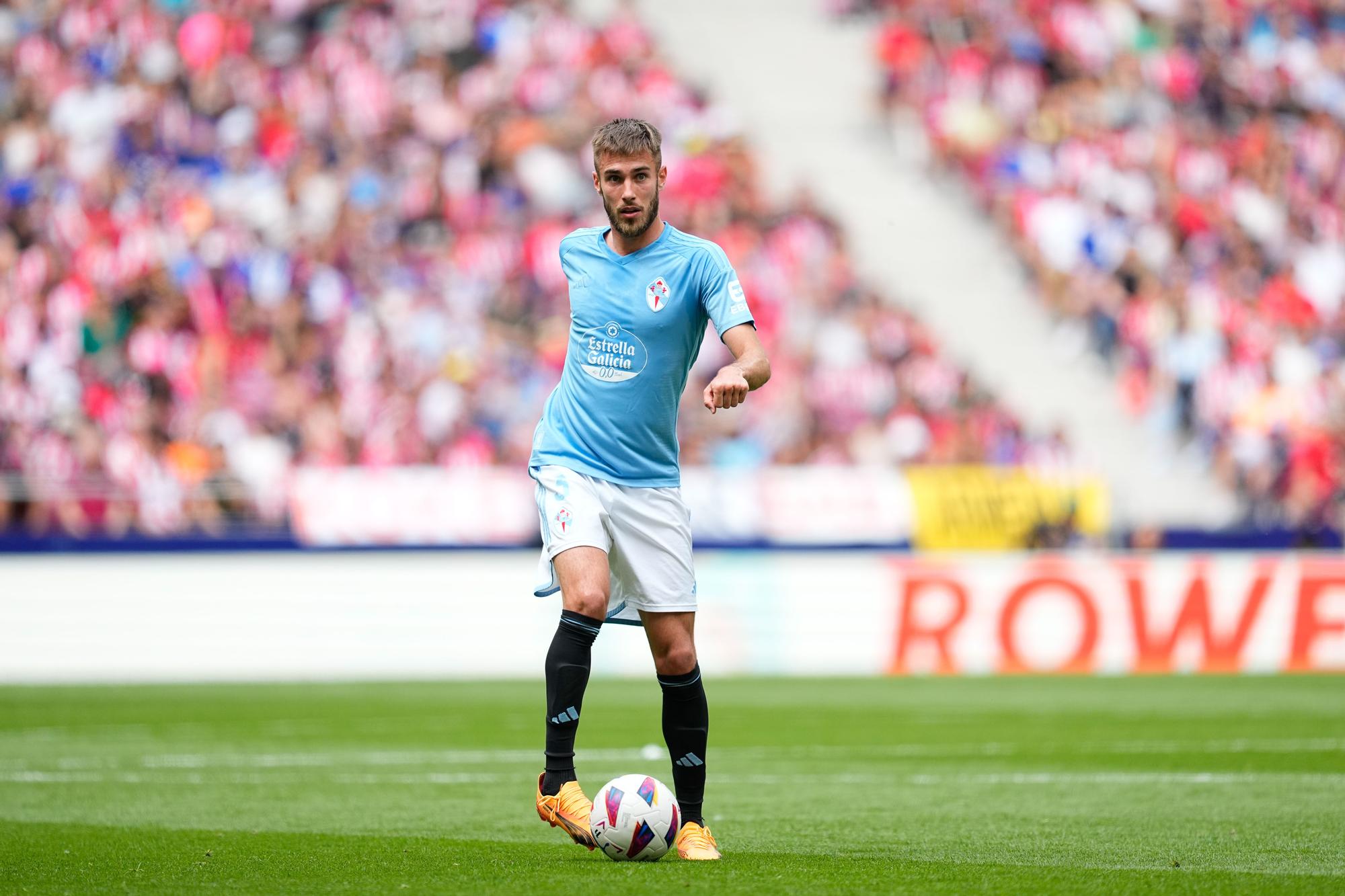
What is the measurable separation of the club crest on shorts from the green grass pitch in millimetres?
1853

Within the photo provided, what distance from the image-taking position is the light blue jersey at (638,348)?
650 centimetres

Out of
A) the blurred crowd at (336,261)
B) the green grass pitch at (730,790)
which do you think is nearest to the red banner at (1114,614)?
the green grass pitch at (730,790)

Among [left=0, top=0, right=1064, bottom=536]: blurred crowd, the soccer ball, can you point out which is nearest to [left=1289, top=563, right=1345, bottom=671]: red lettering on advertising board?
[left=0, top=0, right=1064, bottom=536]: blurred crowd

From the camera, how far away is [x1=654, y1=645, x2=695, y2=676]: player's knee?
21.6ft

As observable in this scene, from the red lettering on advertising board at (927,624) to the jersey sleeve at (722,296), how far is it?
492 inches

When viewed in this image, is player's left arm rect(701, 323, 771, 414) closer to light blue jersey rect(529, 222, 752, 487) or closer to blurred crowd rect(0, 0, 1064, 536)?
light blue jersey rect(529, 222, 752, 487)

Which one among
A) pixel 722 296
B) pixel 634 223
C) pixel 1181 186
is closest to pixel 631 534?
pixel 722 296

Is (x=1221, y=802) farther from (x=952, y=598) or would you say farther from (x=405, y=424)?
(x=405, y=424)

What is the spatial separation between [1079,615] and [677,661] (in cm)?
1282

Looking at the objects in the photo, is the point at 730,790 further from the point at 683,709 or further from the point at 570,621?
the point at 570,621

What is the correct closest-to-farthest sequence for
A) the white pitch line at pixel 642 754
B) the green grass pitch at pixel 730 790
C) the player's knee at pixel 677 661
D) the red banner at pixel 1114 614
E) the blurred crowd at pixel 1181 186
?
the green grass pitch at pixel 730 790
the player's knee at pixel 677 661
the white pitch line at pixel 642 754
the red banner at pixel 1114 614
the blurred crowd at pixel 1181 186

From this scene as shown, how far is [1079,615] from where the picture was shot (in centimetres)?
1875

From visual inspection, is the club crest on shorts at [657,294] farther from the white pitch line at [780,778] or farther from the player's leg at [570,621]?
the white pitch line at [780,778]

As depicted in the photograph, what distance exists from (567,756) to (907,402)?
608 inches
